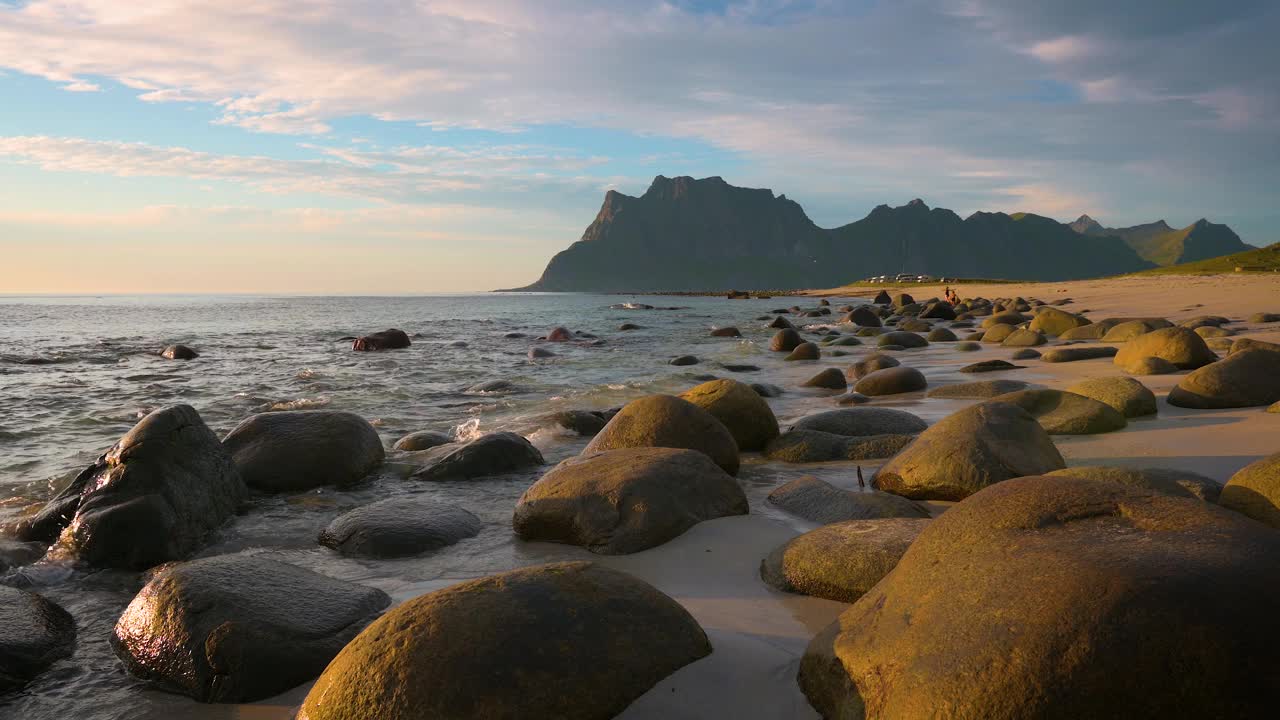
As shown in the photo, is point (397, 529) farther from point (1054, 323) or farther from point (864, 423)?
point (1054, 323)

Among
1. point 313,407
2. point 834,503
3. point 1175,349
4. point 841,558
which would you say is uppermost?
point 1175,349

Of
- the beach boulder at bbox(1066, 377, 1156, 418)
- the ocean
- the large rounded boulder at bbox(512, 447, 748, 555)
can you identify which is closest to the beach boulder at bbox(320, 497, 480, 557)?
the ocean

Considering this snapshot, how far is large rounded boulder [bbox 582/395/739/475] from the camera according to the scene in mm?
5805

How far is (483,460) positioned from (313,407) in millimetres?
4888

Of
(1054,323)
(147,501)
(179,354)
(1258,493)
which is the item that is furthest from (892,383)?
(179,354)

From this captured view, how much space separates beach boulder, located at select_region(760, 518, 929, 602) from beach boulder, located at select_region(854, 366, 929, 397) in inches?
235

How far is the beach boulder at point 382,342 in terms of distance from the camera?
19.9m

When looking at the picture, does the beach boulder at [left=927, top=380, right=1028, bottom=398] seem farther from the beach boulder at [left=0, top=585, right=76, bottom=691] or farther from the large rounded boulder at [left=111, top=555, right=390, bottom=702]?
the beach boulder at [left=0, top=585, right=76, bottom=691]

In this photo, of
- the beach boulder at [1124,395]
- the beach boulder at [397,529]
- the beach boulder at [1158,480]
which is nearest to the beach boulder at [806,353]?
the beach boulder at [1124,395]

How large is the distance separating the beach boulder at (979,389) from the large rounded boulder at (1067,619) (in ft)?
20.1

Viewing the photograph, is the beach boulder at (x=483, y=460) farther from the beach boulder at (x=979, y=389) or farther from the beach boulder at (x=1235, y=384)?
the beach boulder at (x=1235, y=384)

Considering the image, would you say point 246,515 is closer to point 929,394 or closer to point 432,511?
point 432,511

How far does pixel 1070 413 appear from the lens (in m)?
6.40

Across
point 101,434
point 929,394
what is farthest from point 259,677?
point 929,394
